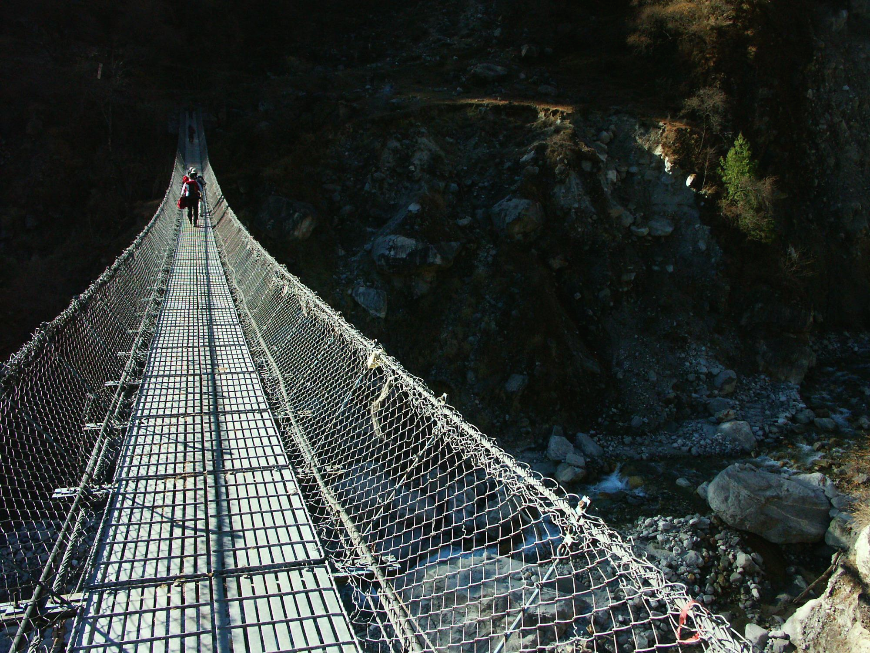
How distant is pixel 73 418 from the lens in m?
4.37

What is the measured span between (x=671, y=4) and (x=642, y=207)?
21.5 ft

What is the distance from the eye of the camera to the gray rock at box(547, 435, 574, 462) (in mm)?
8547

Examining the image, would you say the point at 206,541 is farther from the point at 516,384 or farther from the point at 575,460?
the point at 516,384

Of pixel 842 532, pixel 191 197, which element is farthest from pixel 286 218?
pixel 842 532

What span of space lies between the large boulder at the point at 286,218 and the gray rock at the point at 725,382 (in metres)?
8.85

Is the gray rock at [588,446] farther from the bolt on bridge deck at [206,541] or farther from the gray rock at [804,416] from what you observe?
the bolt on bridge deck at [206,541]

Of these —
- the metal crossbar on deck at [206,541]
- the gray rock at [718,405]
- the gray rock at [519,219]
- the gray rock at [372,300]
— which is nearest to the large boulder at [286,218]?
the gray rock at [372,300]

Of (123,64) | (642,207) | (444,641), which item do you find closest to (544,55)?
(642,207)

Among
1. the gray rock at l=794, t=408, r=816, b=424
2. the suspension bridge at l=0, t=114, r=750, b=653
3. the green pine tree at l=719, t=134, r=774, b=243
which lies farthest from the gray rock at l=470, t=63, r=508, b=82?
the suspension bridge at l=0, t=114, r=750, b=653

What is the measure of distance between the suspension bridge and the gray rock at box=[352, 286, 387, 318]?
4.45m

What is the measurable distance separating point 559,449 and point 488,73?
11347mm

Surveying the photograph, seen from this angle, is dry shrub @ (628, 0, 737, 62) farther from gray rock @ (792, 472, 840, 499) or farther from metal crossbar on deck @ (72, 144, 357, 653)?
metal crossbar on deck @ (72, 144, 357, 653)

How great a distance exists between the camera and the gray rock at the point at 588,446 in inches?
340

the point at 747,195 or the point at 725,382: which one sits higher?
the point at 747,195
